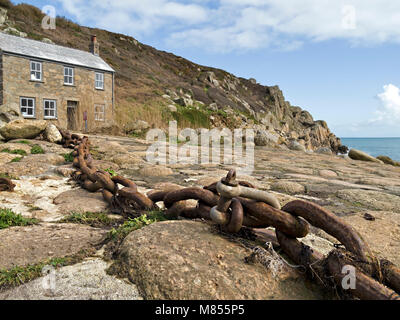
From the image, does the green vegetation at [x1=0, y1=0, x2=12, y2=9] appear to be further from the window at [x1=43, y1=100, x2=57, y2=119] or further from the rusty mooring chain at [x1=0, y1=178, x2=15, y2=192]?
the rusty mooring chain at [x1=0, y1=178, x2=15, y2=192]

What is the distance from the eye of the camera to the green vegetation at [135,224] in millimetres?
1609

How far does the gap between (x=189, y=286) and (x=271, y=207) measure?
0.46 metres

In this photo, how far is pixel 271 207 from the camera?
1.26 metres

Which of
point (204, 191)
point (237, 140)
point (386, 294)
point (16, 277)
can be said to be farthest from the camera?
point (237, 140)

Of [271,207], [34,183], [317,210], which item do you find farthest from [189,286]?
[34,183]

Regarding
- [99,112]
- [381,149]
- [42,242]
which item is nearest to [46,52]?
[99,112]

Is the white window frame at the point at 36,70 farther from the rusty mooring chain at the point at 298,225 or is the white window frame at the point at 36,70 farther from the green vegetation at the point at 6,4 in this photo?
the green vegetation at the point at 6,4

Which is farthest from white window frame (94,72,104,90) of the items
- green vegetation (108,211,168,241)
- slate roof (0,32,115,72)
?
green vegetation (108,211,168,241)

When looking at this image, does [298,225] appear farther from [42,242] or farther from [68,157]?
[68,157]

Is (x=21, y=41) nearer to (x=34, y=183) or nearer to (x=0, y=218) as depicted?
(x=34, y=183)

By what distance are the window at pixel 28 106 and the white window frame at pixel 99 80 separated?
426 centimetres

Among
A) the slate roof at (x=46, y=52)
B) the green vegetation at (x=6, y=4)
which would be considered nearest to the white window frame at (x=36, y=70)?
the slate roof at (x=46, y=52)

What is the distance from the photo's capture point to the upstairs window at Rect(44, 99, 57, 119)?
18188 mm
